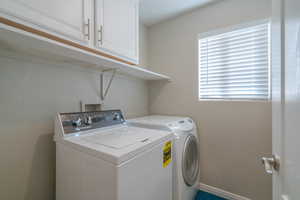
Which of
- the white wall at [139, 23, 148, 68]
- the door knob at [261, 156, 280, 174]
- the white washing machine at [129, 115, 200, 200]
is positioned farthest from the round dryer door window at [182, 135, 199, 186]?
the white wall at [139, 23, 148, 68]

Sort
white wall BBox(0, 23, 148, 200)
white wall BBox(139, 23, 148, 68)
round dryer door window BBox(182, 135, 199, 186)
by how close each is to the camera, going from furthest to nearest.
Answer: white wall BBox(139, 23, 148, 68), round dryer door window BBox(182, 135, 199, 186), white wall BBox(0, 23, 148, 200)

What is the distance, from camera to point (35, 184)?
104 centimetres

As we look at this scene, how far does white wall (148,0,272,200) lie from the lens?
149cm

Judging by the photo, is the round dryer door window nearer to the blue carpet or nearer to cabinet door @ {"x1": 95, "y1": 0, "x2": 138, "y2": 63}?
the blue carpet

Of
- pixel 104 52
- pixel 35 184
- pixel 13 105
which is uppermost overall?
pixel 104 52

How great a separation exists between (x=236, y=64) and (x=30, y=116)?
7.30ft

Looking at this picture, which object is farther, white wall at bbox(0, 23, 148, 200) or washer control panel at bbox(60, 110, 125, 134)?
washer control panel at bbox(60, 110, 125, 134)

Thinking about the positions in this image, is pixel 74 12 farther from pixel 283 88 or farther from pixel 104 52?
pixel 283 88

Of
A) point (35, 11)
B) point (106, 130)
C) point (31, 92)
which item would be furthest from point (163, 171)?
point (35, 11)

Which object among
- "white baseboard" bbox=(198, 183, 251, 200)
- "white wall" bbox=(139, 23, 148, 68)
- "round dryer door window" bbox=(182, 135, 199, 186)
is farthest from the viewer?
"white wall" bbox=(139, 23, 148, 68)

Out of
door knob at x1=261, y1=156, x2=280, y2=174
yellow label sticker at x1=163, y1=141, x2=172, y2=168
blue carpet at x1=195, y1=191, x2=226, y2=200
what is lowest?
blue carpet at x1=195, y1=191, x2=226, y2=200

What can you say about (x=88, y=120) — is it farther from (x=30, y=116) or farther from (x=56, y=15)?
(x=56, y=15)

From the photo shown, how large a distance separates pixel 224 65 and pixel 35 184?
7.68ft

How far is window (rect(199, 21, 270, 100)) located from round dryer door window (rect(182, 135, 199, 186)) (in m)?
0.72
